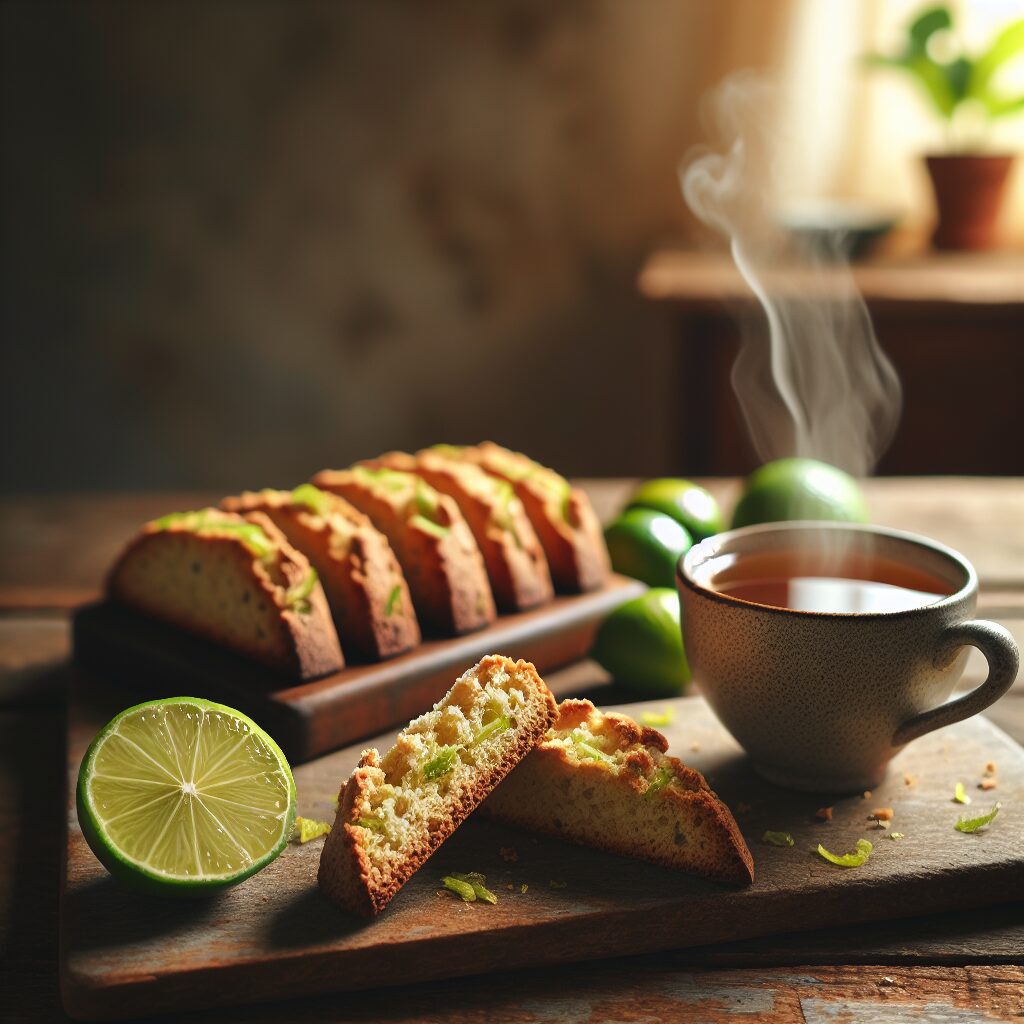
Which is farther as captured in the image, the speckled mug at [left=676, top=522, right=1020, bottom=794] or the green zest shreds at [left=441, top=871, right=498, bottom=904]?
the speckled mug at [left=676, top=522, right=1020, bottom=794]

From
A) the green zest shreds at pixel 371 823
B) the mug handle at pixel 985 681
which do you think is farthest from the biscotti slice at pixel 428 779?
the mug handle at pixel 985 681

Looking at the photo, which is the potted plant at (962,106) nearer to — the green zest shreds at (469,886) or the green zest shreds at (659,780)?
the green zest shreds at (659,780)

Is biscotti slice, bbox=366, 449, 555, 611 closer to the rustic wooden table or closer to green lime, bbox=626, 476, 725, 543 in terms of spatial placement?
green lime, bbox=626, 476, 725, 543

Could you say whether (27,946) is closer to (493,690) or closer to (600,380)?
(493,690)

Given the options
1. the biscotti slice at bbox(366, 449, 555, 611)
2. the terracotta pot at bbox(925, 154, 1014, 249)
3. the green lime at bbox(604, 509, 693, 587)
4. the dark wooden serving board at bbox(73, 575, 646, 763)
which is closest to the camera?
the dark wooden serving board at bbox(73, 575, 646, 763)

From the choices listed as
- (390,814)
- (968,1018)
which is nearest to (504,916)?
(390,814)

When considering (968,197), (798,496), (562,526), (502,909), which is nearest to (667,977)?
(502,909)

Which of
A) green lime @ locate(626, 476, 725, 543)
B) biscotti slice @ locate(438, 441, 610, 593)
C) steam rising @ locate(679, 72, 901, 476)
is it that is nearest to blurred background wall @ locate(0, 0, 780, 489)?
steam rising @ locate(679, 72, 901, 476)
